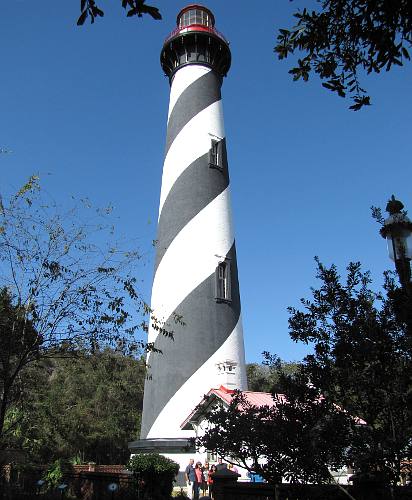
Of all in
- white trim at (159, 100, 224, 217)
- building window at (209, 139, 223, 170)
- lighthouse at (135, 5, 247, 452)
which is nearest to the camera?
lighthouse at (135, 5, 247, 452)

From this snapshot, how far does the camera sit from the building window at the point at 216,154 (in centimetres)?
1820

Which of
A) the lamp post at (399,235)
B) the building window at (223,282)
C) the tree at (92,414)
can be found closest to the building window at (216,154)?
the building window at (223,282)

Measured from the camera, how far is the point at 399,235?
6.40 m

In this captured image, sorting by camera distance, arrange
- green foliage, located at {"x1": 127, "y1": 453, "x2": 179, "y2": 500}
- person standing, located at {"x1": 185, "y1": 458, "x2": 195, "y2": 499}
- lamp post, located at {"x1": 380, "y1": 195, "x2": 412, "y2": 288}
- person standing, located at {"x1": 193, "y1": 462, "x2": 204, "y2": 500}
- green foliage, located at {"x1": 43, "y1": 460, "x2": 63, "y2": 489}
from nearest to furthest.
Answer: lamp post, located at {"x1": 380, "y1": 195, "x2": 412, "y2": 288} < green foliage, located at {"x1": 127, "y1": 453, "x2": 179, "y2": 500} < person standing, located at {"x1": 193, "y1": 462, "x2": 204, "y2": 500} < person standing, located at {"x1": 185, "y1": 458, "x2": 195, "y2": 499} < green foliage, located at {"x1": 43, "y1": 460, "x2": 63, "y2": 489}

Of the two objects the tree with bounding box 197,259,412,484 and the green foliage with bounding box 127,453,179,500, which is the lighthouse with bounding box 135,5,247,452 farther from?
the tree with bounding box 197,259,412,484

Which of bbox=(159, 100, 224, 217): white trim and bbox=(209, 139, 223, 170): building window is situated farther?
bbox=(209, 139, 223, 170): building window

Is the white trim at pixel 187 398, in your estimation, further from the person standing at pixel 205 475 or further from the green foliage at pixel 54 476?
the green foliage at pixel 54 476

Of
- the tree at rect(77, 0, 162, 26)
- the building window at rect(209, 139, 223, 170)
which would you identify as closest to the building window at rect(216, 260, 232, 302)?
the building window at rect(209, 139, 223, 170)

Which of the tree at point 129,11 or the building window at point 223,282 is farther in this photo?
the building window at point 223,282

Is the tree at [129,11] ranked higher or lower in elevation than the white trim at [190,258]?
lower

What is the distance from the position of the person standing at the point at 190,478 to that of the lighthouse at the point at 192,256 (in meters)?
0.77

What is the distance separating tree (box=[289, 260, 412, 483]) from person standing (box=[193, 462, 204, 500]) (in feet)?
27.3

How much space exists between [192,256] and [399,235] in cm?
1057

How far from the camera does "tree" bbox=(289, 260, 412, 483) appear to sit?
5.47 m
